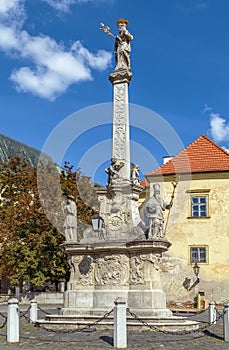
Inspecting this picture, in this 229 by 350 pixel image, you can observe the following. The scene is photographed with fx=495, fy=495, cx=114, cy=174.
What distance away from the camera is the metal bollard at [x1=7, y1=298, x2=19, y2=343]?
33.6 ft

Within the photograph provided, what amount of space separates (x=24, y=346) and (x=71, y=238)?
4.66 meters

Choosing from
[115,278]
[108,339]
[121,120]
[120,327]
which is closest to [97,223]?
[115,278]

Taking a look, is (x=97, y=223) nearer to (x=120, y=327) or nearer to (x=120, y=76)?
(x=120, y=76)

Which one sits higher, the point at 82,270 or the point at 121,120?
the point at 121,120

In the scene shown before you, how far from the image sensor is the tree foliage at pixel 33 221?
85.7ft

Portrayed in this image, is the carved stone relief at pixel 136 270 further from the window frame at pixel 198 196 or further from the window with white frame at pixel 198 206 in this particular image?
the window with white frame at pixel 198 206

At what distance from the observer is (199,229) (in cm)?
2670

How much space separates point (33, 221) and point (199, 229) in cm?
907

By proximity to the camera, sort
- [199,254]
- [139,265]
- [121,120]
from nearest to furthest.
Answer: [139,265]
[121,120]
[199,254]

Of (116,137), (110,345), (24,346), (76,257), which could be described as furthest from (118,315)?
(116,137)

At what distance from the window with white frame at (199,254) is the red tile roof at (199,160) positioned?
13.7 ft

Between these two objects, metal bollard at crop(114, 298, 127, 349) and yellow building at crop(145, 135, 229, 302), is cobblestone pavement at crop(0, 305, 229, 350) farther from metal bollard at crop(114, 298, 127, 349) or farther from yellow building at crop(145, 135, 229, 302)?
yellow building at crop(145, 135, 229, 302)

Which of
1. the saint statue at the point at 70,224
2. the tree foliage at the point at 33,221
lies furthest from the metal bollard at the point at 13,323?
the tree foliage at the point at 33,221

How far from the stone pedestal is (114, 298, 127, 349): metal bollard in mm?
2787
